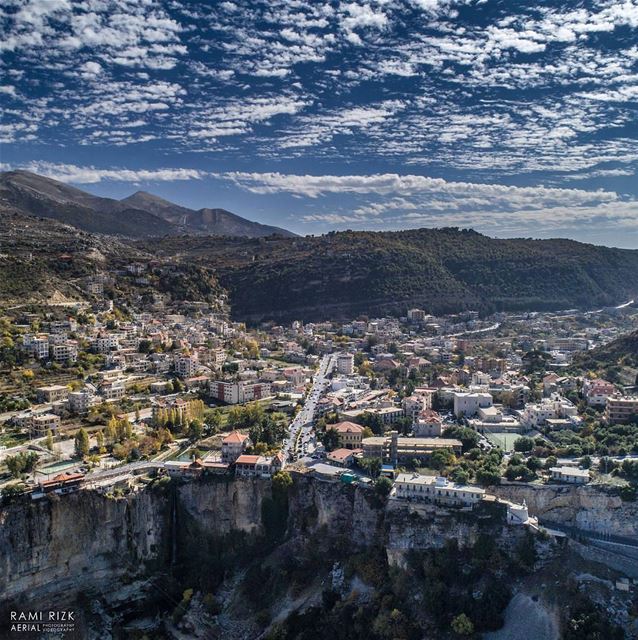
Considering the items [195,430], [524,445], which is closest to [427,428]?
[524,445]

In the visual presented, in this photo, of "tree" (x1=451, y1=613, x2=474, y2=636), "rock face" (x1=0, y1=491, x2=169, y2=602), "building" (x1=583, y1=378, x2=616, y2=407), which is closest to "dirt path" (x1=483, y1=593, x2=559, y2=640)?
"tree" (x1=451, y1=613, x2=474, y2=636)

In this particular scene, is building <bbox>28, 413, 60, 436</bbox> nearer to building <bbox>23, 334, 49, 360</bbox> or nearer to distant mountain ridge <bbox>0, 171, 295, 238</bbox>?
building <bbox>23, 334, 49, 360</bbox>

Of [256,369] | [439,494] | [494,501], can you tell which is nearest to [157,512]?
[439,494]

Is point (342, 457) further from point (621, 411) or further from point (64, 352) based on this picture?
point (64, 352)

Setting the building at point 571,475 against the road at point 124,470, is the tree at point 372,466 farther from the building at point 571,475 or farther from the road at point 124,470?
the road at point 124,470

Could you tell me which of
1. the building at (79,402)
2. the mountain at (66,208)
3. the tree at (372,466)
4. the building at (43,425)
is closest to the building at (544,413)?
the tree at (372,466)

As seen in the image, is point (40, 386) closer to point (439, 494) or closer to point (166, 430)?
point (166, 430)
